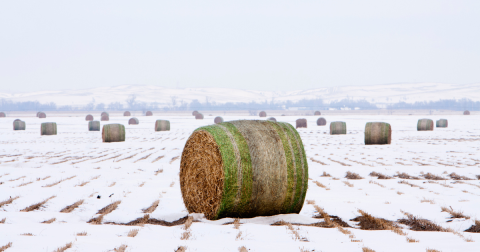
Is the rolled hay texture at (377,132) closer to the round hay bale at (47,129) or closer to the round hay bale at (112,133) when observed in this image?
the round hay bale at (112,133)

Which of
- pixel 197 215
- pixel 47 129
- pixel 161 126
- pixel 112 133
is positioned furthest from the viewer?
pixel 161 126

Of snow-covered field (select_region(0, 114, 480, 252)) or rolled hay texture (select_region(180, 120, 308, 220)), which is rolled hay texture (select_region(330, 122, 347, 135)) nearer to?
snow-covered field (select_region(0, 114, 480, 252))

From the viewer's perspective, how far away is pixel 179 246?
4152 mm

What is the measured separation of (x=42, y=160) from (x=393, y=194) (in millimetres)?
10225

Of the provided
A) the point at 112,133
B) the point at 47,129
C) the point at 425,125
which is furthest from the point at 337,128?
the point at 47,129

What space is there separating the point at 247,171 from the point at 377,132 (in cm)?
1425

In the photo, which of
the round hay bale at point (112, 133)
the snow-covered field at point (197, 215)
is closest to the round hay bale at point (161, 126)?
the round hay bale at point (112, 133)

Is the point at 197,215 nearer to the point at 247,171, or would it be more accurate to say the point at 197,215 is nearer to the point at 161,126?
the point at 247,171

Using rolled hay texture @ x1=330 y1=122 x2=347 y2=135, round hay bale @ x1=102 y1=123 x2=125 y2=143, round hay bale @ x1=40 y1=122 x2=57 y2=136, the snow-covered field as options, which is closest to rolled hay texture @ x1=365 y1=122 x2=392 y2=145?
the snow-covered field

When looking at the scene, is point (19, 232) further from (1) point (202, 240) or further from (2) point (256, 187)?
(2) point (256, 187)

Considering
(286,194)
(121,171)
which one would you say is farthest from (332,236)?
(121,171)

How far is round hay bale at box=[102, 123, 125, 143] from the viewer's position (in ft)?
67.6

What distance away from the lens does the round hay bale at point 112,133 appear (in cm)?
2059

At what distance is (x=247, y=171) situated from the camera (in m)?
5.32
